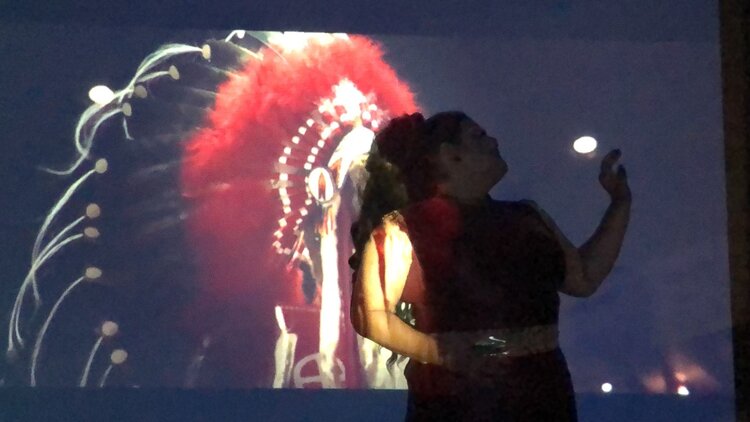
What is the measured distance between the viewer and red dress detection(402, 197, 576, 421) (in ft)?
4.03

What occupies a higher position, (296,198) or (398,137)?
(398,137)

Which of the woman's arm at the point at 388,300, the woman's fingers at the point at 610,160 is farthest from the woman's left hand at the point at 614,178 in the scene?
the woman's arm at the point at 388,300

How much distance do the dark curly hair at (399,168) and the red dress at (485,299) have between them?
0.03 meters

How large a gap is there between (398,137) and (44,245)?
653 mm

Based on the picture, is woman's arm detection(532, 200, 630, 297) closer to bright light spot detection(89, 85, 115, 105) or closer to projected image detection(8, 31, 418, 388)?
projected image detection(8, 31, 418, 388)

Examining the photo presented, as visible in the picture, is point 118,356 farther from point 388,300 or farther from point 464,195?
point 464,195

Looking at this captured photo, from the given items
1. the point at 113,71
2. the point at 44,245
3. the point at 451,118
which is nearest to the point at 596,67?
the point at 451,118

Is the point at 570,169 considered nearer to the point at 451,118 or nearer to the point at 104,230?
the point at 451,118

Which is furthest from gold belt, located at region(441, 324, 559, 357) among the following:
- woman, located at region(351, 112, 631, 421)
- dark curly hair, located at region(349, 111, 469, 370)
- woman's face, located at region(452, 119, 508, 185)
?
woman's face, located at region(452, 119, 508, 185)

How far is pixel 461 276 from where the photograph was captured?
1252 mm

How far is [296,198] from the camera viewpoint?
4.29ft


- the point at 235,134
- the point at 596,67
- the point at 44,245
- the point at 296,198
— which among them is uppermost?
the point at 596,67

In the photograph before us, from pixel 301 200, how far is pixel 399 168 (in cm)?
18

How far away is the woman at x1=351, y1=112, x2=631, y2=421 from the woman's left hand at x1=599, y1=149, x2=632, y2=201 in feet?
0.20
